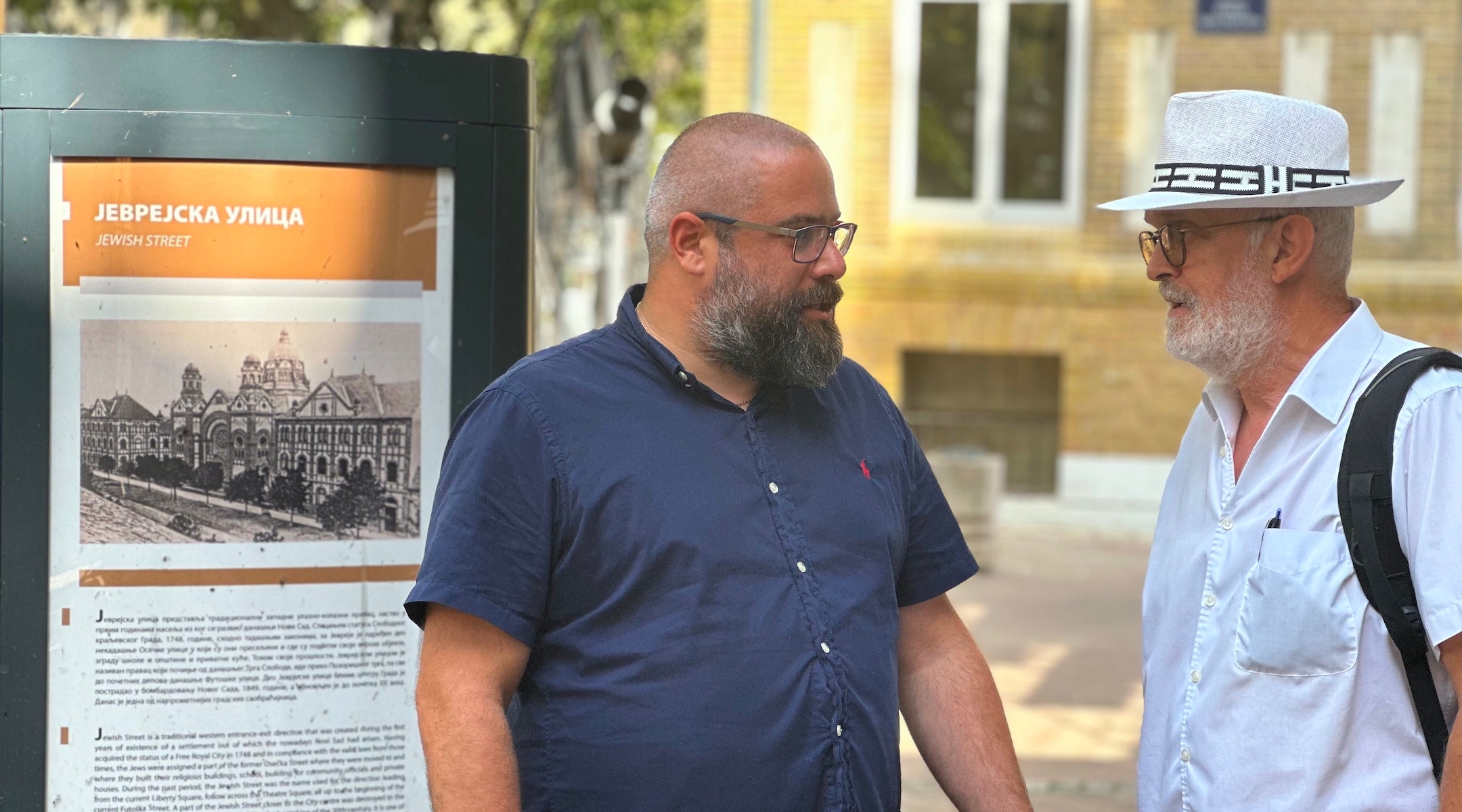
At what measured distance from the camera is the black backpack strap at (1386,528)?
233 centimetres

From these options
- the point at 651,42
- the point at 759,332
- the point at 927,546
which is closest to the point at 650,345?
the point at 759,332

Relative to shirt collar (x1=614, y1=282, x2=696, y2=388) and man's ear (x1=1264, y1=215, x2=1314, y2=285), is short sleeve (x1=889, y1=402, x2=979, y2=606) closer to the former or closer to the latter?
shirt collar (x1=614, y1=282, x2=696, y2=388)

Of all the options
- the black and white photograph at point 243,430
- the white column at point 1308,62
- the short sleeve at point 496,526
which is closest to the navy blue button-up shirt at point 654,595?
the short sleeve at point 496,526

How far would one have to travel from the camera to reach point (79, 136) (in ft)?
8.96

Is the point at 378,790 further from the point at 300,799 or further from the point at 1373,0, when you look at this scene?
the point at 1373,0

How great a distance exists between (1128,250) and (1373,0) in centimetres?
302

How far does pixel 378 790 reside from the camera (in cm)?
288

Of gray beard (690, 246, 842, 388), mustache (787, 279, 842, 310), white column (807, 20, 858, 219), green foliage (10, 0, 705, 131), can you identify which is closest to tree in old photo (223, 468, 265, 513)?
gray beard (690, 246, 842, 388)

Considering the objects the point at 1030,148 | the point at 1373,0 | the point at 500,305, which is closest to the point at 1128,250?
the point at 1030,148

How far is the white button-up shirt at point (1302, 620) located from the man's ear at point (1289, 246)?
12 cm

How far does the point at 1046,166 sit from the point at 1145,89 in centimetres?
111

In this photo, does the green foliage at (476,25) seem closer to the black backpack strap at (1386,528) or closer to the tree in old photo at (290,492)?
the tree in old photo at (290,492)

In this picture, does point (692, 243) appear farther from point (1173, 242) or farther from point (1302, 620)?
point (1302, 620)

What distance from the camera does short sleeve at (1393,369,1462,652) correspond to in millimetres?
2262
